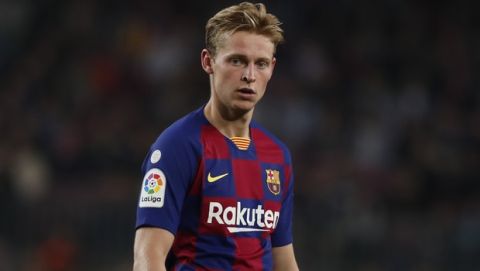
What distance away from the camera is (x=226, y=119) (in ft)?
15.0

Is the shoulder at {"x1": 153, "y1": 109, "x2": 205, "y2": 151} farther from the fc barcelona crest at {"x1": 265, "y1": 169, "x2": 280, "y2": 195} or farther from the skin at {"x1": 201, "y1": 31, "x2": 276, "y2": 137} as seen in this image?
the fc barcelona crest at {"x1": 265, "y1": 169, "x2": 280, "y2": 195}

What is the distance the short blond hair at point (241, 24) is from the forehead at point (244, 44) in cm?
2

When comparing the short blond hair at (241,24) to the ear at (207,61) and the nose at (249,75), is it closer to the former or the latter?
the ear at (207,61)

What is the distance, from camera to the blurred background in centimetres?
1048

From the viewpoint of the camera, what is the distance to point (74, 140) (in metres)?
11.8

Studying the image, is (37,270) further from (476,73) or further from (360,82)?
(476,73)

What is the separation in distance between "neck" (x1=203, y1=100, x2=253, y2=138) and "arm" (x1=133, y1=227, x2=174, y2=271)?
585 mm

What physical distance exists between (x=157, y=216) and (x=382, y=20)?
32.1ft

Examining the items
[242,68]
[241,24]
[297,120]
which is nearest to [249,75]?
[242,68]

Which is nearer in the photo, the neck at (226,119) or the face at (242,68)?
the face at (242,68)

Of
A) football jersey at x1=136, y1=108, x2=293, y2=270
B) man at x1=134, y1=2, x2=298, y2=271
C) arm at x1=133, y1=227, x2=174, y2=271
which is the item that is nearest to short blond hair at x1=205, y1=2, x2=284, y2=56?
man at x1=134, y1=2, x2=298, y2=271

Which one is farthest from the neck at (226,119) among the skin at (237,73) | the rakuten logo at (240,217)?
the rakuten logo at (240,217)

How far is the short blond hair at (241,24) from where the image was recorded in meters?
4.39

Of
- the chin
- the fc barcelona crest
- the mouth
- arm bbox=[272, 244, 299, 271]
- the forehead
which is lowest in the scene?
arm bbox=[272, 244, 299, 271]
